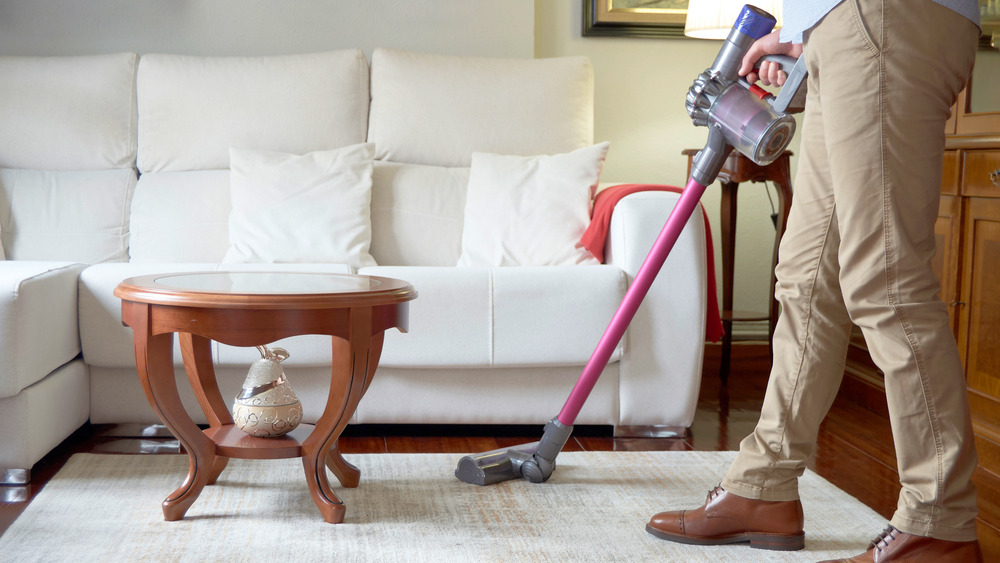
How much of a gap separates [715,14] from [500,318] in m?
1.15

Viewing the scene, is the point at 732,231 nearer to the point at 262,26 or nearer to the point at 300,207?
the point at 300,207

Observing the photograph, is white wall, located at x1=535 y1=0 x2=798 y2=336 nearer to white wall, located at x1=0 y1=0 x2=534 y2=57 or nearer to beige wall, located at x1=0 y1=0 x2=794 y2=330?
beige wall, located at x1=0 y1=0 x2=794 y2=330

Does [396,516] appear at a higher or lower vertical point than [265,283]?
lower

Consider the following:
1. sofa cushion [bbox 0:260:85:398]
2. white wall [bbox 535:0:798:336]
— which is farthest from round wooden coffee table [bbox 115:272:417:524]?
white wall [bbox 535:0:798:336]

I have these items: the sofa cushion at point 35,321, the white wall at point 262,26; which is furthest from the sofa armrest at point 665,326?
the sofa cushion at point 35,321

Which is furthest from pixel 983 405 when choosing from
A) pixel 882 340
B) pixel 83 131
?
pixel 83 131

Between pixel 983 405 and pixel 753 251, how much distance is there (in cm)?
122

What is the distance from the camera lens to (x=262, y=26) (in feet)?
9.49

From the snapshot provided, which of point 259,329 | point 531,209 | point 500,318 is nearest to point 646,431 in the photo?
point 500,318

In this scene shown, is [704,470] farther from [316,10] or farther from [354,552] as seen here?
[316,10]

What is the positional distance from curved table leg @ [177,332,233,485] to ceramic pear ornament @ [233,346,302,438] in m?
0.13

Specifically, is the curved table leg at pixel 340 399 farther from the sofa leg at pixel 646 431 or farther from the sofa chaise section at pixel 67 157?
the sofa chaise section at pixel 67 157

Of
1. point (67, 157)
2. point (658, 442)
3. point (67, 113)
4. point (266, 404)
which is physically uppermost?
point (67, 113)

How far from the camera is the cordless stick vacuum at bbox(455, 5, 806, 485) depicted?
1.38 m
